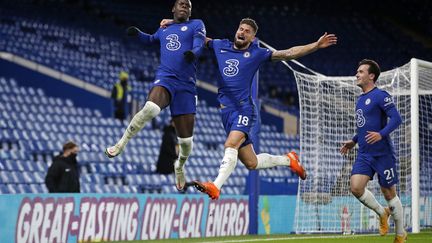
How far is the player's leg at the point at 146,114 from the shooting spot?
30.6 feet

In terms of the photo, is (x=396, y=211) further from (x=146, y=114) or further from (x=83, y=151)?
(x=83, y=151)

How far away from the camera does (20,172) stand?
54.3 feet

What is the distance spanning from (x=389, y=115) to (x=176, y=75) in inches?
91.7

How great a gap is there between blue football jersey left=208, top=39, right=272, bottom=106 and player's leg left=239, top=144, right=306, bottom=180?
22.1 inches

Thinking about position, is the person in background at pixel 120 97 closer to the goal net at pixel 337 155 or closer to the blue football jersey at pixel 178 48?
the goal net at pixel 337 155

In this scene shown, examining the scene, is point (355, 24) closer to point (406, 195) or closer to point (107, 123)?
point (107, 123)

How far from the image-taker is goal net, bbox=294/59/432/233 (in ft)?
46.9

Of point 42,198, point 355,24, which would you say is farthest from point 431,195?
point 355,24

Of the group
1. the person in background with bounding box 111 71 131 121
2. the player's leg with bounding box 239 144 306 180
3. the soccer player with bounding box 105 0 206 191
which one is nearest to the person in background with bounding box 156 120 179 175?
the person in background with bounding box 111 71 131 121

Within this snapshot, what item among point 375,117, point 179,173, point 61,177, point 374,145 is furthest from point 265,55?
point 61,177

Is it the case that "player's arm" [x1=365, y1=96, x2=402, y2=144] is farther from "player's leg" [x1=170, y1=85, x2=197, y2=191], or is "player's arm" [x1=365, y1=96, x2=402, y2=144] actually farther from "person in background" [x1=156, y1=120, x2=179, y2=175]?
"person in background" [x1=156, y1=120, x2=179, y2=175]

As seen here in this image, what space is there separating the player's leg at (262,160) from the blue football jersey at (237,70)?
0.56 metres

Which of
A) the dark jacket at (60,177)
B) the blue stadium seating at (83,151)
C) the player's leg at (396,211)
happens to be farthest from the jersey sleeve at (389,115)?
the blue stadium seating at (83,151)

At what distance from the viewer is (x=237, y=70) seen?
9.61 m
